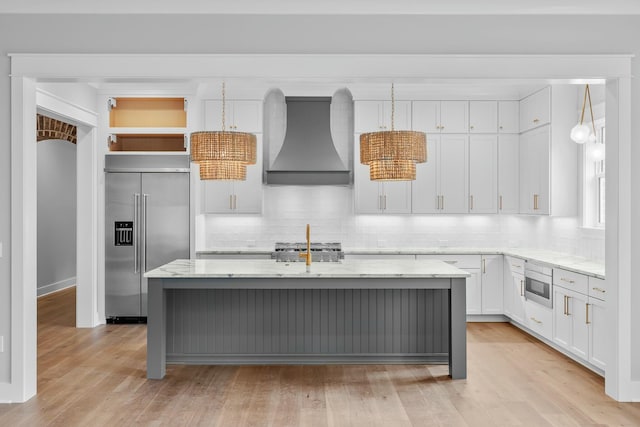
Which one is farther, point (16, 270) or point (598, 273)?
point (598, 273)

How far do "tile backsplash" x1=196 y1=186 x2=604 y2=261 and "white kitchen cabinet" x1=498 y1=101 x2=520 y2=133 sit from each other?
3.77 feet

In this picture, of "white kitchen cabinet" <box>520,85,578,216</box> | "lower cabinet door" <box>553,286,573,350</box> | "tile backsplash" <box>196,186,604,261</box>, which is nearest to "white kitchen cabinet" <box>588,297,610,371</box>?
"lower cabinet door" <box>553,286,573,350</box>

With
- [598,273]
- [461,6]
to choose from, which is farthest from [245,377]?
[461,6]

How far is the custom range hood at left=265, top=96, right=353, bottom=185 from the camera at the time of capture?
20.4 feet

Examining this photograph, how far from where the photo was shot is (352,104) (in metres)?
6.39

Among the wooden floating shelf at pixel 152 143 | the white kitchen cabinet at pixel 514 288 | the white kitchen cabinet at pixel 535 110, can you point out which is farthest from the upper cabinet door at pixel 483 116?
the wooden floating shelf at pixel 152 143

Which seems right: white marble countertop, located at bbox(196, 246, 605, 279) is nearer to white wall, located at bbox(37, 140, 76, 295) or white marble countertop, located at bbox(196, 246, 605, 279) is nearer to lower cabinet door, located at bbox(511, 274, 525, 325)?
lower cabinet door, located at bbox(511, 274, 525, 325)

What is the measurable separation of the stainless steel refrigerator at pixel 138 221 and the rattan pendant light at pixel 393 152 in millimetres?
2733

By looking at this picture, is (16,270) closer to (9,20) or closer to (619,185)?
(9,20)

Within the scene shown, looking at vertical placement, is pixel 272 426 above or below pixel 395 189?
below

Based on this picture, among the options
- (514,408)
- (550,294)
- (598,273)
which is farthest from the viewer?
(550,294)

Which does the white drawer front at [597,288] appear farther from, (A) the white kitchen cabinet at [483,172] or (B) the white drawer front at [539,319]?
(A) the white kitchen cabinet at [483,172]

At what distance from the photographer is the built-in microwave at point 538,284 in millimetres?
4859

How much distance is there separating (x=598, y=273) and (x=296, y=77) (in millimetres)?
2782
